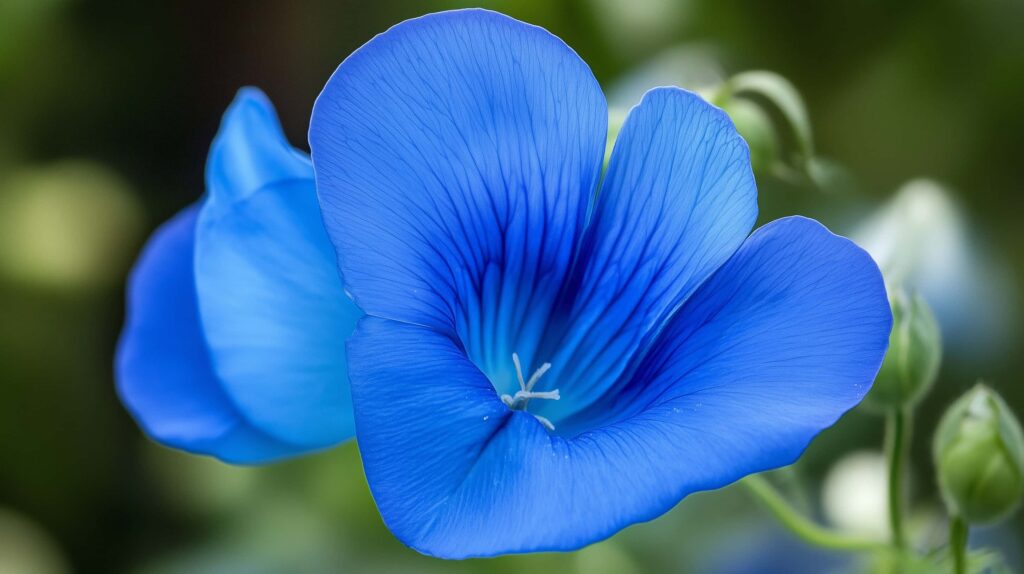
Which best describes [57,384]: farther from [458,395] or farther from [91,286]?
[458,395]

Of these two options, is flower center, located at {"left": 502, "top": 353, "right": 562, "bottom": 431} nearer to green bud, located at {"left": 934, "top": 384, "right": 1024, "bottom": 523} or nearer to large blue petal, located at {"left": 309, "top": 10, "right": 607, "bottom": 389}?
large blue petal, located at {"left": 309, "top": 10, "right": 607, "bottom": 389}

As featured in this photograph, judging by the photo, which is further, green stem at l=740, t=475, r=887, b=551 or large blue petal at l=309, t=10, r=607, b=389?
green stem at l=740, t=475, r=887, b=551

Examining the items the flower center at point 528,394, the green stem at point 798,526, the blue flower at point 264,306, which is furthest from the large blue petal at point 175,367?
the green stem at point 798,526

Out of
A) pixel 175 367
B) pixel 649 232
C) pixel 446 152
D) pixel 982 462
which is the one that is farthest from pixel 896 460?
pixel 175 367

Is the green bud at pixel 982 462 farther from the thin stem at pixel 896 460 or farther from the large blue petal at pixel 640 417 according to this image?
the large blue petal at pixel 640 417

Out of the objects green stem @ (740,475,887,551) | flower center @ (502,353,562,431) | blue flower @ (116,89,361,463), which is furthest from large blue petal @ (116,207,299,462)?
green stem @ (740,475,887,551)

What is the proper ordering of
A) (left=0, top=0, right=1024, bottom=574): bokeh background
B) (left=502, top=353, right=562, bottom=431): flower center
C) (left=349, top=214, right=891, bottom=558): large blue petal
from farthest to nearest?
(left=0, top=0, right=1024, bottom=574): bokeh background → (left=502, top=353, right=562, bottom=431): flower center → (left=349, top=214, right=891, bottom=558): large blue petal
